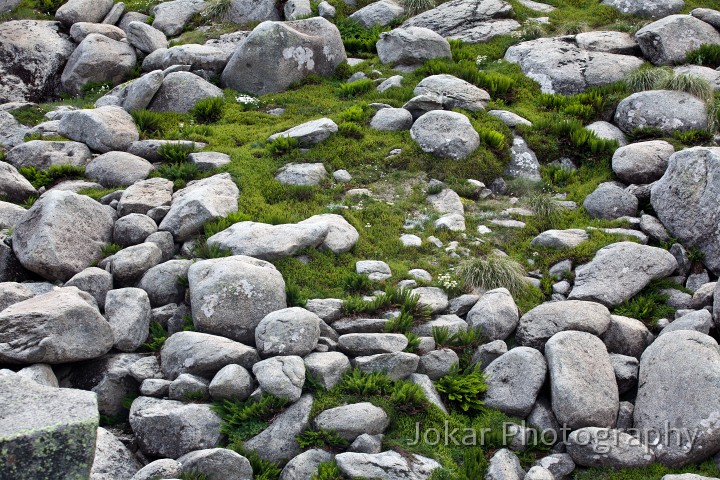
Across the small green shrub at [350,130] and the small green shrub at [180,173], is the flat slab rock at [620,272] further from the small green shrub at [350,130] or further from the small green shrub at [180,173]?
the small green shrub at [180,173]

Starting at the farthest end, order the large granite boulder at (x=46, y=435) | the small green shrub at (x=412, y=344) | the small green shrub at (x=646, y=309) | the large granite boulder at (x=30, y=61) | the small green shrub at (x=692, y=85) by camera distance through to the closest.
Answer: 1. the large granite boulder at (x=30, y=61)
2. the small green shrub at (x=692, y=85)
3. the small green shrub at (x=646, y=309)
4. the small green shrub at (x=412, y=344)
5. the large granite boulder at (x=46, y=435)

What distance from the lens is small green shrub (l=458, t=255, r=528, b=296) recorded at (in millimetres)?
12359

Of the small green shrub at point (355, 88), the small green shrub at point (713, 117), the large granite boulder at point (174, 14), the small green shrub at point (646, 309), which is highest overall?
the large granite boulder at point (174, 14)

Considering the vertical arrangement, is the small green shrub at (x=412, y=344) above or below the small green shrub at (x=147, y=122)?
below

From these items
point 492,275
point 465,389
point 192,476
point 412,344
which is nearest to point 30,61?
point 492,275

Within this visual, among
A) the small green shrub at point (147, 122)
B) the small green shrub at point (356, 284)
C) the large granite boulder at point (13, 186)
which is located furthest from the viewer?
the small green shrub at point (147, 122)

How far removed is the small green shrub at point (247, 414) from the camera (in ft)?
31.5

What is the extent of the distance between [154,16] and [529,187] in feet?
48.1

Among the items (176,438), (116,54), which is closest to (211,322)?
(176,438)

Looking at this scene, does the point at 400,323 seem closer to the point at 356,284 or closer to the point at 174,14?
the point at 356,284

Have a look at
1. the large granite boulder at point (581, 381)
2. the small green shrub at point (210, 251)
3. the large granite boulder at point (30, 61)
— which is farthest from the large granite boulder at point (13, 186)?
the large granite boulder at point (581, 381)

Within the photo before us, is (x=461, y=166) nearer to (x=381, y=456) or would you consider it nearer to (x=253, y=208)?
(x=253, y=208)

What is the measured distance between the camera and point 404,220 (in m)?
14.4

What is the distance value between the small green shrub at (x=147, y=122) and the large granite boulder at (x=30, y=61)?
5.08 meters
